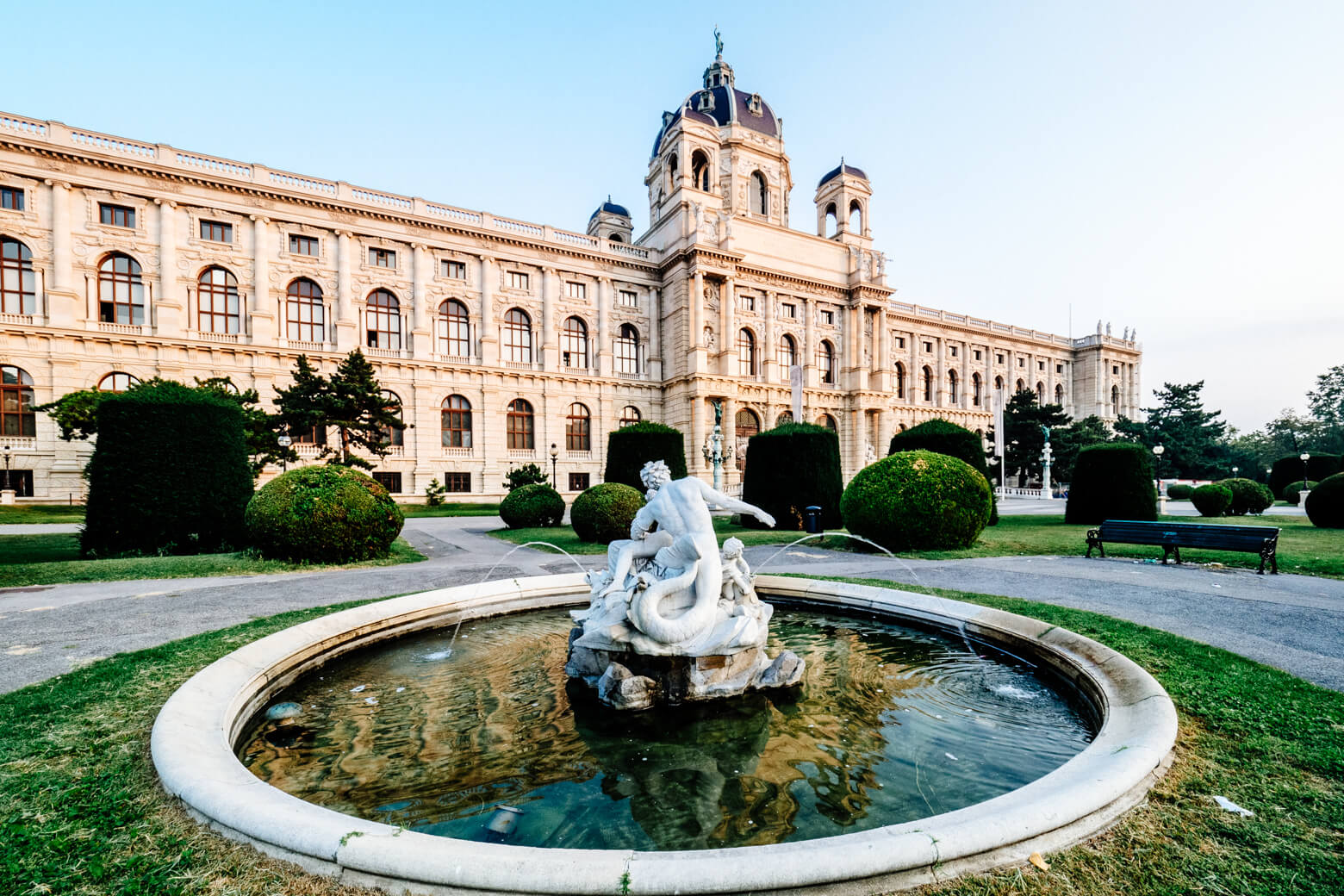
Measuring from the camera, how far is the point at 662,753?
150 inches

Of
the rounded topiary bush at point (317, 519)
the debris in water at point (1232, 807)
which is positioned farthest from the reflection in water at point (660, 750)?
the rounded topiary bush at point (317, 519)

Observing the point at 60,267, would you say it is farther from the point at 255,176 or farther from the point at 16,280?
the point at 255,176

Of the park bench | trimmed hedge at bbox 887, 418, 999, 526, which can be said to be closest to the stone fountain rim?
the park bench

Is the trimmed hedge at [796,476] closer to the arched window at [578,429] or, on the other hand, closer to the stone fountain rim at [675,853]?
the stone fountain rim at [675,853]

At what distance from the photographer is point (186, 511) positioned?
1205cm

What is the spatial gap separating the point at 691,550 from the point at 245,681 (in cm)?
373

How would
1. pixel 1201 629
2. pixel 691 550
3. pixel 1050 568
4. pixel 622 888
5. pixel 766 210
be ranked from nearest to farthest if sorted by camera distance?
1. pixel 622 888
2. pixel 691 550
3. pixel 1201 629
4. pixel 1050 568
5. pixel 766 210

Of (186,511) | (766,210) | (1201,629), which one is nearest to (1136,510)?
(1201,629)

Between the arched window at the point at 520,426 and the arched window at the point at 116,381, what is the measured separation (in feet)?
56.7

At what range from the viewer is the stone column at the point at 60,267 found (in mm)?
24375

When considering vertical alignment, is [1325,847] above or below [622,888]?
below

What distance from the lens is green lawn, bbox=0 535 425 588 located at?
9.12 meters

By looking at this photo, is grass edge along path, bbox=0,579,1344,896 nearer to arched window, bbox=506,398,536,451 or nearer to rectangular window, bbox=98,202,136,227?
arched window, bbox=506,398,536,451

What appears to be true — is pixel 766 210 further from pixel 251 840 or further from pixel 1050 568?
pixel 251 840
